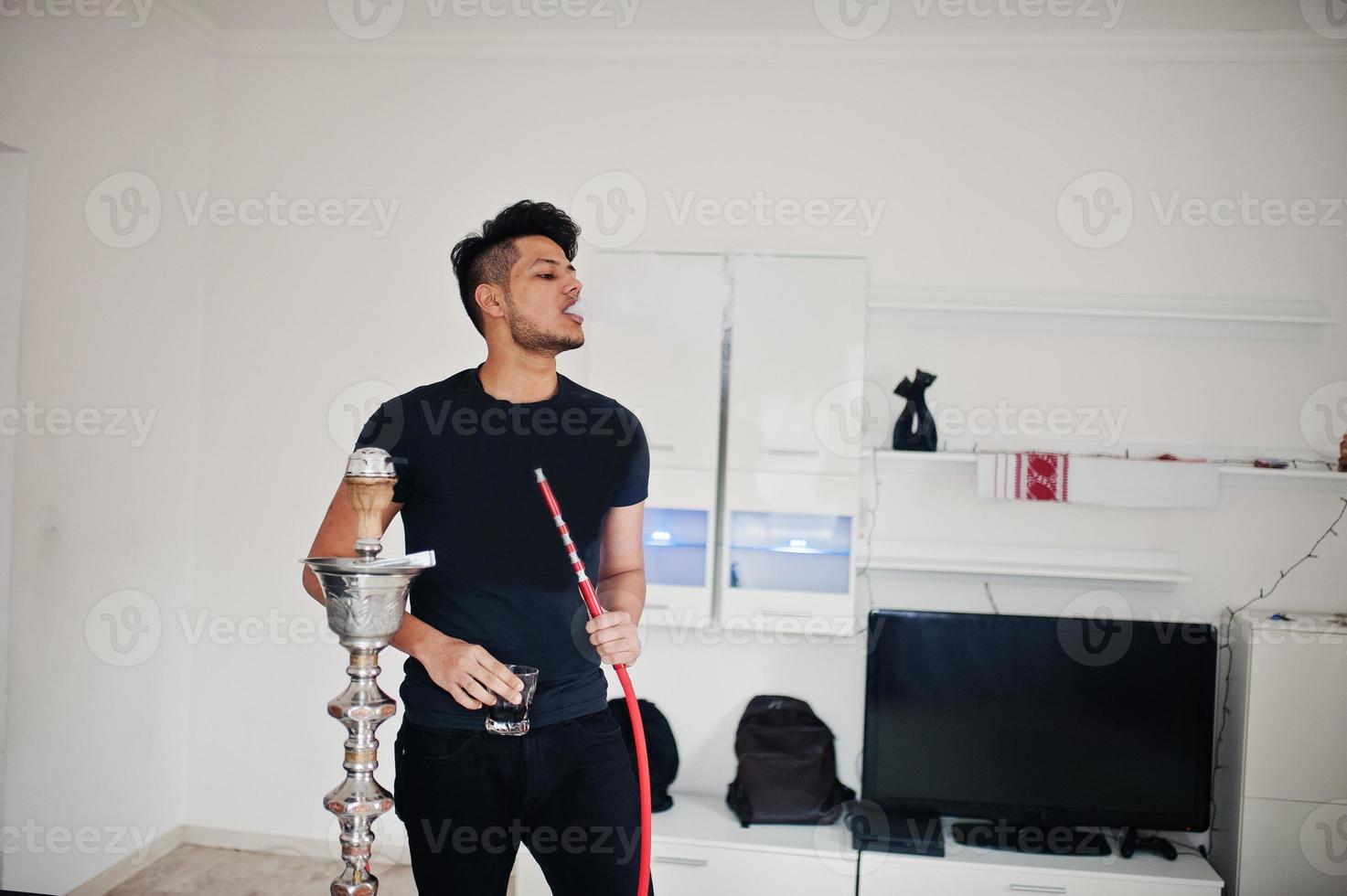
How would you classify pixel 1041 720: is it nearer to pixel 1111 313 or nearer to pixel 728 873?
pixel 728 873

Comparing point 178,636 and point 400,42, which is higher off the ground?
point 400,42

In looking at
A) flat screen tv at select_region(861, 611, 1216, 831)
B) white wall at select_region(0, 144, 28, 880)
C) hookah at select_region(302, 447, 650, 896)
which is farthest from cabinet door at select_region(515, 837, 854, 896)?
hookah at select_region(302, 447, 650, 896)

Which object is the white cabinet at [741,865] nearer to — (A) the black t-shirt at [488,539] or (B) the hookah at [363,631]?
(A) the black t-shirt at [488,539]

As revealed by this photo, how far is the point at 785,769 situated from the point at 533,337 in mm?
1752

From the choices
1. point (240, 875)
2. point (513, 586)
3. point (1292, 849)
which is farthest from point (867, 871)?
point (240, 875)

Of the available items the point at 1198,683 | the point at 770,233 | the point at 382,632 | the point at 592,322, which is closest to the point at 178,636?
the point at 592,322

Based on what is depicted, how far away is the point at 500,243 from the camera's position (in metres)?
1.89

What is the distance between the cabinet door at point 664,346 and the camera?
9.66ft

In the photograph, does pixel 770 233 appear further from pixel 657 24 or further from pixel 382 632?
pixel 382 632

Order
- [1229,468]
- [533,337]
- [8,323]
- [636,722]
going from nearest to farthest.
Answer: [636,722] → [533,337] → [8,323] → [1229,468]

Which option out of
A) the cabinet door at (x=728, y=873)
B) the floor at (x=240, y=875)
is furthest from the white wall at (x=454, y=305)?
the cabinet door at (x=728, y=873)

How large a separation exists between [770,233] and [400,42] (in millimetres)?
1351

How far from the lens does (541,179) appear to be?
3301 millimetres

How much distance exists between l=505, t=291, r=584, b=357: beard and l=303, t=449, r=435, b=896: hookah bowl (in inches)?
25.6
